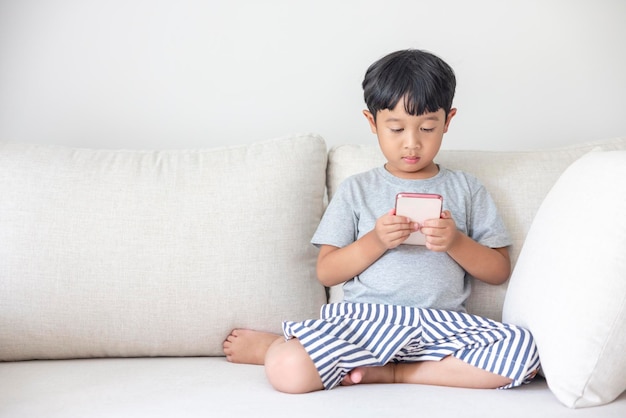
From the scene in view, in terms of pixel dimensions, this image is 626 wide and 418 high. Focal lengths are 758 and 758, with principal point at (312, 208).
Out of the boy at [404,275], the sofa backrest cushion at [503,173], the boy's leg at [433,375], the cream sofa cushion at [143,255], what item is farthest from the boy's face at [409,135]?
the boy's leg at [433,375]

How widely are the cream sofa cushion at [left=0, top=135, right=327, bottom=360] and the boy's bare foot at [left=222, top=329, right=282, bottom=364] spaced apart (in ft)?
0.08

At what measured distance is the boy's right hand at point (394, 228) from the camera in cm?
154

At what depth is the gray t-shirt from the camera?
1.64 m

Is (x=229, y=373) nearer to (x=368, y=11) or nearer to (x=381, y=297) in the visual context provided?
(x=381, y=297)

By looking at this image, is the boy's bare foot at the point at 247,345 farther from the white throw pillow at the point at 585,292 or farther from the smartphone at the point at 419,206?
the white throw pillow at the point at 585,292

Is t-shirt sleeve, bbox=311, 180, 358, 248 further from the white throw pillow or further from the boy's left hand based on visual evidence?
the white throw pillow

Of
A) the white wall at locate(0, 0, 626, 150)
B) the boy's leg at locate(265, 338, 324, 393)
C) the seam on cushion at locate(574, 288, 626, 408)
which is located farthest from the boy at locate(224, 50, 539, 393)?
the white wall at locate(0, 0, 626, 150)

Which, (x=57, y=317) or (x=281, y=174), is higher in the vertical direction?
(x=281, y=174)

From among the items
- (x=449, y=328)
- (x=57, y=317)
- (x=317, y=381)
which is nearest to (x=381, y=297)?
(x=449, y=328)

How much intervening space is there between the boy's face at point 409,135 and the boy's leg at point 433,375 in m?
0.45

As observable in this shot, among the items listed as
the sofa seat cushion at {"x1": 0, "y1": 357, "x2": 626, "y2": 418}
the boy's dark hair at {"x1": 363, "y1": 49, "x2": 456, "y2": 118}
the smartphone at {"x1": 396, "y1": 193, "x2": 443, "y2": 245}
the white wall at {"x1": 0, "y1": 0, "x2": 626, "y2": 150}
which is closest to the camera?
the sofa seat cushion at {"x1": 0, "y1": 357, "x2": 626, "y2": 418}

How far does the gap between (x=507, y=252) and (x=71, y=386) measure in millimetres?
968

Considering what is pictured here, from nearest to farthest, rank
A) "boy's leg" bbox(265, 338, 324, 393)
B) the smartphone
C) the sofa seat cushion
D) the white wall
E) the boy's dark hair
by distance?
the sofa seat cushion → "boy's leg" bbox(265, 338, 324, 393) → the smartphone → the boy's dark hair → the white wall

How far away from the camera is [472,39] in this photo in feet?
7.17
